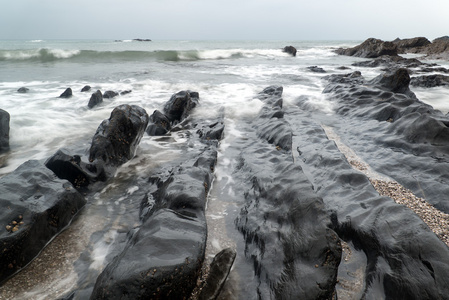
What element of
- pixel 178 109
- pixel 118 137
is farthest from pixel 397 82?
pixel 118 137

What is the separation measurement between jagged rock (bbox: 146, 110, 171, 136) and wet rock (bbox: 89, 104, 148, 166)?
2.69ft

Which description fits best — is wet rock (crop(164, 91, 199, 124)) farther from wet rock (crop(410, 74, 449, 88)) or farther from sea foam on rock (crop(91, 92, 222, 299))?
wet rock (crop(410, 74, 449, 88))

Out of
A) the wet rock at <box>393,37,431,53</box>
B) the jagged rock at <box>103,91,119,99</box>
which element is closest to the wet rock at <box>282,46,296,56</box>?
the wet rock at <box>393,37,431,53</box>

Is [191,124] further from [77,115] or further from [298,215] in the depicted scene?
[298,215]

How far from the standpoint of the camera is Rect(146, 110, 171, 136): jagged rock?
5227 mm

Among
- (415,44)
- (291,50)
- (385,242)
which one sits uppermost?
(385,242)

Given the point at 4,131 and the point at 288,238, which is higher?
the point at 288,238

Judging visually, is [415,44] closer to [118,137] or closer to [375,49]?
[375,49]

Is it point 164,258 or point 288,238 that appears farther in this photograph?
point 288,238

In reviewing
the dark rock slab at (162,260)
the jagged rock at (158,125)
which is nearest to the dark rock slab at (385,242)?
the dark rock slab at (162,260)

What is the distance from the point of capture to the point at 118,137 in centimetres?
396

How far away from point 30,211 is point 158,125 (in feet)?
10.4

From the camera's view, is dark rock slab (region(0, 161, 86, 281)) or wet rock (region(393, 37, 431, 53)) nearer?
dark rock slab (region(0, 161, 86, 281))

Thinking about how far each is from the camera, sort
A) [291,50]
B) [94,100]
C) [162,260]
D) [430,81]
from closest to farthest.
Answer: [162,260] < [94,100] < [430,81] < [291,50]
